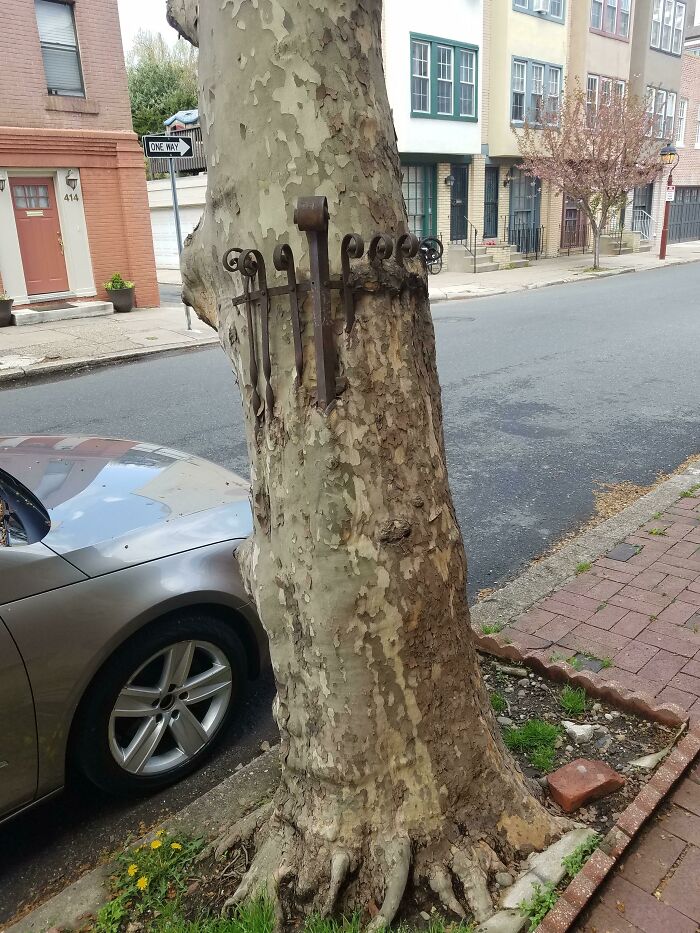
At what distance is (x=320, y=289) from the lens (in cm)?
183

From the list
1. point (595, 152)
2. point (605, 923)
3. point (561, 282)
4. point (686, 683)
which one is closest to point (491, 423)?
point (686, 683)

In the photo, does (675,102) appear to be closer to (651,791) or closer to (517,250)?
(517,250)

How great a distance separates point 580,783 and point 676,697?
3.00 ft

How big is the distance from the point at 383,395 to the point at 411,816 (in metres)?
1.18

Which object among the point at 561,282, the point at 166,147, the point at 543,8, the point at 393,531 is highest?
the point at 543,8

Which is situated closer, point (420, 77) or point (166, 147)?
point (166, 147)

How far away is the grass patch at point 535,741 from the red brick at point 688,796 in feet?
1.36

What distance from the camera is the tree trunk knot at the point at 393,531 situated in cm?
194

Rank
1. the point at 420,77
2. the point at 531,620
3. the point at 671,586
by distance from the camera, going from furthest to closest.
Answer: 1. the point at 420,77
2. the point at 671,586
3. the point at 531,620

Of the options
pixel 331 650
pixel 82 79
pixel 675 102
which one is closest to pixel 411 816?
pixel 331 650

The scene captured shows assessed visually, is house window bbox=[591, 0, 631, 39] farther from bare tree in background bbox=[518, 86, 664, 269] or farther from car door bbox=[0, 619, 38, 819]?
car door bbox=[0, 619, 38, 819]

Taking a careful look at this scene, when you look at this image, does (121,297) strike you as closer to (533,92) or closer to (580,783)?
(580,783)

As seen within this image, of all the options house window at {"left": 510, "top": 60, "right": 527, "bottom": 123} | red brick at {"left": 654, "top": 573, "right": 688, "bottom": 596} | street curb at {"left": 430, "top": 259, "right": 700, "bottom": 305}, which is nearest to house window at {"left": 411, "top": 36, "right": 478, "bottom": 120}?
house window at {"left": 510, "top": 60, "right": 527, "bottom": 123}

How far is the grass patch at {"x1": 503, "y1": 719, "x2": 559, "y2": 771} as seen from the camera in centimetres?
268
